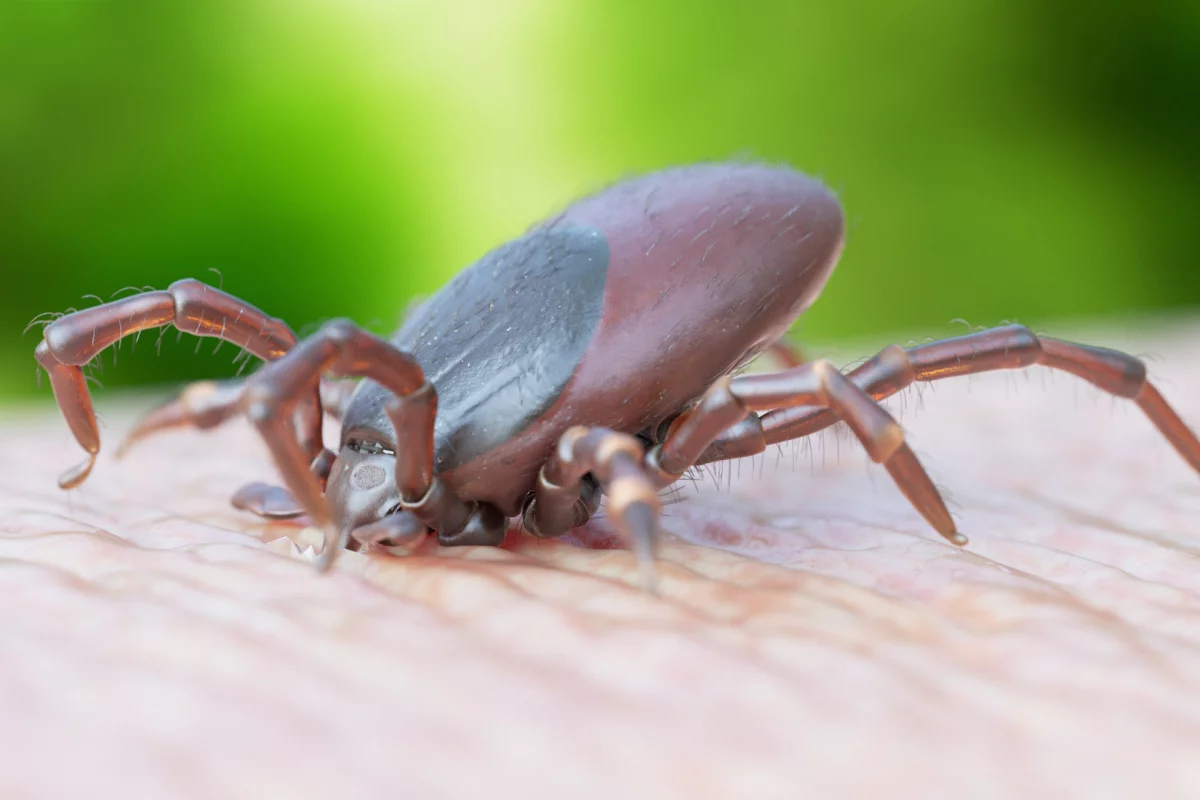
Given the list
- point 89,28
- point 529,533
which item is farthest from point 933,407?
point 89,28

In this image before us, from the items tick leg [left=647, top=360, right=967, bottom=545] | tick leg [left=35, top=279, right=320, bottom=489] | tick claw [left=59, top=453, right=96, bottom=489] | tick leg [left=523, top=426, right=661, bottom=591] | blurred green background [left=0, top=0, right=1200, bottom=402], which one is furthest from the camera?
blurred green background [left=0, top=0, right=1200, bottom=402]

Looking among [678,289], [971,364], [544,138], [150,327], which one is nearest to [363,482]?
[150,327]

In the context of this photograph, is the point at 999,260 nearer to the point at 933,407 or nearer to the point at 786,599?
→ the point at 933,407

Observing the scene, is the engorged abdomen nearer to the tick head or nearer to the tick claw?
the tick head

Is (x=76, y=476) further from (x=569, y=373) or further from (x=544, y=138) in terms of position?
(x=544, y=138)

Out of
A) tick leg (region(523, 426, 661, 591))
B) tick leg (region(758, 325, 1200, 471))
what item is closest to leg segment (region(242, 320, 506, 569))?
tick leg (region(523, 426, 661, 591))

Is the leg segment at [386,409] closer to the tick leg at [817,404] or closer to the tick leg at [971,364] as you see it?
the tick leg at [817,404]
